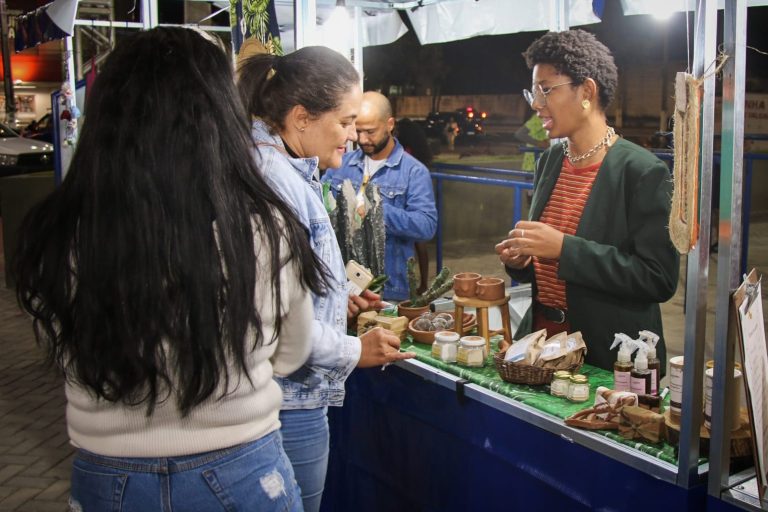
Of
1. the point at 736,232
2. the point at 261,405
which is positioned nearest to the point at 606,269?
the point at 736,232

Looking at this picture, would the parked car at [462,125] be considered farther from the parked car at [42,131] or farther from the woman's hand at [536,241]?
the woman's hand at [536,241]

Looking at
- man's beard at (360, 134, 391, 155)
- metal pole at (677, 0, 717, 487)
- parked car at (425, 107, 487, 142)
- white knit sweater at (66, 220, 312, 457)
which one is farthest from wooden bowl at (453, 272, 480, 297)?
parked car at (425, 107, 487, 142)

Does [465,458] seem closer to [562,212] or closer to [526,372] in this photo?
[526,372]

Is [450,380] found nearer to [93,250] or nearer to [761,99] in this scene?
[93,250]

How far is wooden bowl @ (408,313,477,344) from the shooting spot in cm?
288

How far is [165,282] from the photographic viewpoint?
4.47 ft

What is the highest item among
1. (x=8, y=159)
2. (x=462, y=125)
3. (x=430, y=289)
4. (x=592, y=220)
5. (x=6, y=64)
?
(x=6, y=64)

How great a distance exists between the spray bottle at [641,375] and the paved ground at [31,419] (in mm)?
2999

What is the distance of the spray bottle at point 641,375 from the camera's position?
2.17 meters

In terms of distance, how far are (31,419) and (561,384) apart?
13.3 feet

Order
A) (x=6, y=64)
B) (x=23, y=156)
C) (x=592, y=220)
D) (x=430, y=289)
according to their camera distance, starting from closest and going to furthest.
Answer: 1. (x=592, y=220)
2. (x=430, y=289)
3. (x=23, y=156)
4. (x=6, y=64)

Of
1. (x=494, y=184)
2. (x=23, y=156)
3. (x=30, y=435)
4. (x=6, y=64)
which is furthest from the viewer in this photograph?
(x=6, y=64)

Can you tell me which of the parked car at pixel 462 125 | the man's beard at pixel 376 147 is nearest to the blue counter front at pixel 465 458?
the man's beard at pixel 376 147

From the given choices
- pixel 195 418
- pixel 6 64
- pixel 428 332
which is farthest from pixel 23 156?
pixel 195 418
